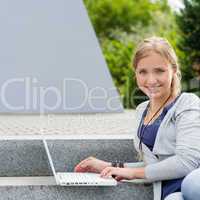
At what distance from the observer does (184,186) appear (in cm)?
219

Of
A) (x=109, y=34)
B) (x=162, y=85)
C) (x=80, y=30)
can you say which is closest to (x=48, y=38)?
(x=80, y=30)

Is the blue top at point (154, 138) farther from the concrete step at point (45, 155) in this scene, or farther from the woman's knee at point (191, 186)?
the concrete step at point (45, 155)

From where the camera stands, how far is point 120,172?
8.11 feet

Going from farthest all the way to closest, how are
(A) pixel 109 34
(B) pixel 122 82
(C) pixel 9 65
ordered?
1. (A) pixel 109 34
2. (B) pixel 122 82
3. (C) pixel 9 65

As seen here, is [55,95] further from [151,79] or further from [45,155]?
[151,79]

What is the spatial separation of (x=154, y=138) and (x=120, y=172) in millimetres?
208

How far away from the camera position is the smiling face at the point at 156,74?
2480 millimetres

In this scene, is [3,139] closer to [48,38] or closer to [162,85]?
[162,85]

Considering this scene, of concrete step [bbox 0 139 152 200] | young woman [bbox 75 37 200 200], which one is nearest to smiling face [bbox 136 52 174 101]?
young woman [bbox 75 37 200 200]

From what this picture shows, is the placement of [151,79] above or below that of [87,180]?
above

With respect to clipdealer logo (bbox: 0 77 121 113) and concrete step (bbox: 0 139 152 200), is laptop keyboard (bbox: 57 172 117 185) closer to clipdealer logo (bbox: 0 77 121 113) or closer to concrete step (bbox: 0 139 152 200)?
Answer: concrete step (bbox: 0 139 152 200)

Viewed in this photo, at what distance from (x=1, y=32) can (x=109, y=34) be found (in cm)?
2309

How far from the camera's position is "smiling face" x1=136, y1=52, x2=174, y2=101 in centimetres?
248

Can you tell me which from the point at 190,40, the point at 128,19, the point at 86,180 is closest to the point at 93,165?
the point at 86,180
